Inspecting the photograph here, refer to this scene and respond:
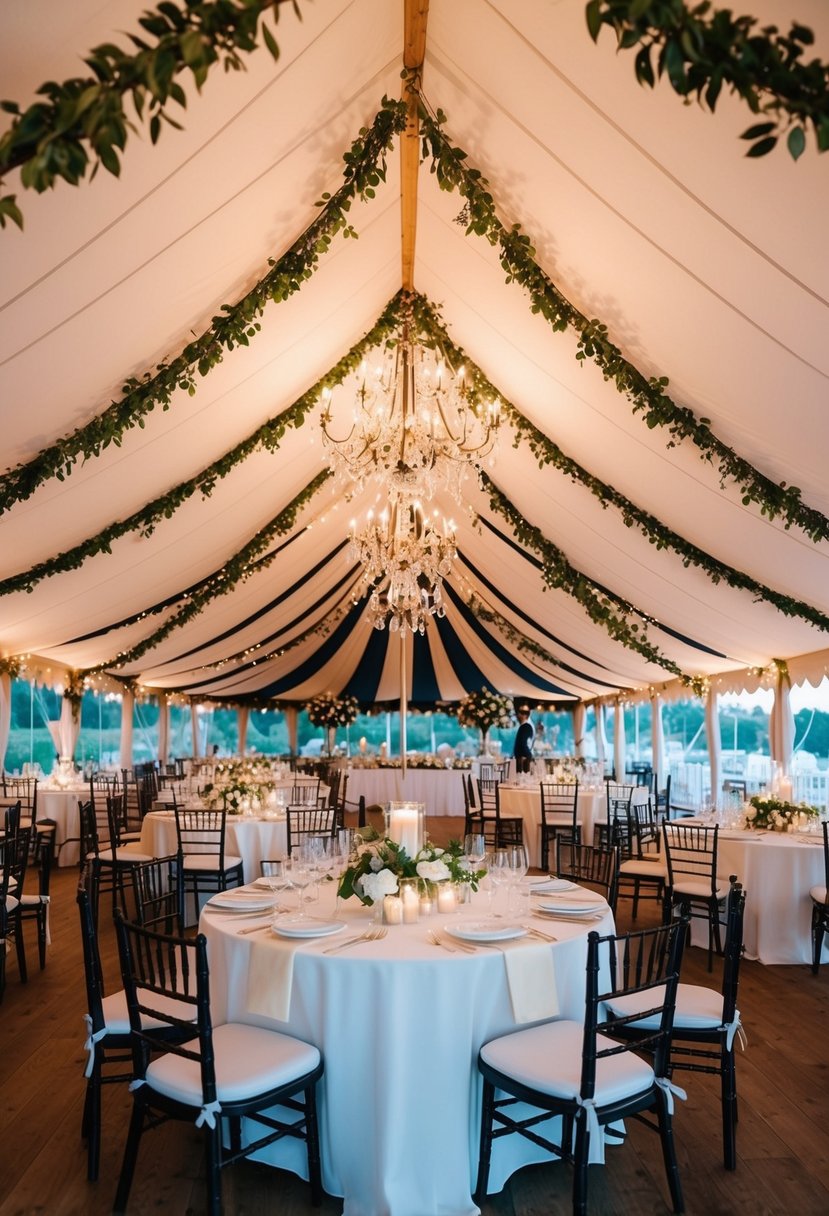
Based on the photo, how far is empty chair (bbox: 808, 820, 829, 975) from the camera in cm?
595

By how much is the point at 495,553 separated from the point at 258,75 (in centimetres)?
760

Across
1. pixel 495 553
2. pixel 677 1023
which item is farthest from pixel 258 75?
pixel 495 553

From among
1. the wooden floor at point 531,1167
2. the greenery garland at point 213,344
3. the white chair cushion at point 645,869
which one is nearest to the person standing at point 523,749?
the white chair cushion at point 645,869

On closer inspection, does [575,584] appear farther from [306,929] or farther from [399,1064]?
[399,1064]

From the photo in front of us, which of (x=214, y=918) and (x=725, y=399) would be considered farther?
(x=725, y=399)

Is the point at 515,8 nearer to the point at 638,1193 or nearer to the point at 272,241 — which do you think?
the point at 272,241

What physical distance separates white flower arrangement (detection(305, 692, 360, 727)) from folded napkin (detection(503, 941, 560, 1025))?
1449 cm

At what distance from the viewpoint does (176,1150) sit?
11.7ft

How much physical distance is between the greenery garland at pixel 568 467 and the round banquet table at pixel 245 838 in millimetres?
3913

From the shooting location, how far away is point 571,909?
3.83 metres

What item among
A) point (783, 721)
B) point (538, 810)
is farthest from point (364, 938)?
point (783, 721)

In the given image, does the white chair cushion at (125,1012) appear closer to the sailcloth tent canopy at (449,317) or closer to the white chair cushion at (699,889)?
the sailcloth tent canopy at (449,317)

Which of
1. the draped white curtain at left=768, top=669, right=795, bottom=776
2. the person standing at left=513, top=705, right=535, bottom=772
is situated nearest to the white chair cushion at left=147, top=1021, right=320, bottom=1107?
the draped white curtain at left=768, top=669, right=795, bottom=776

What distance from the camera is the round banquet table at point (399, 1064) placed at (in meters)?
3.10
